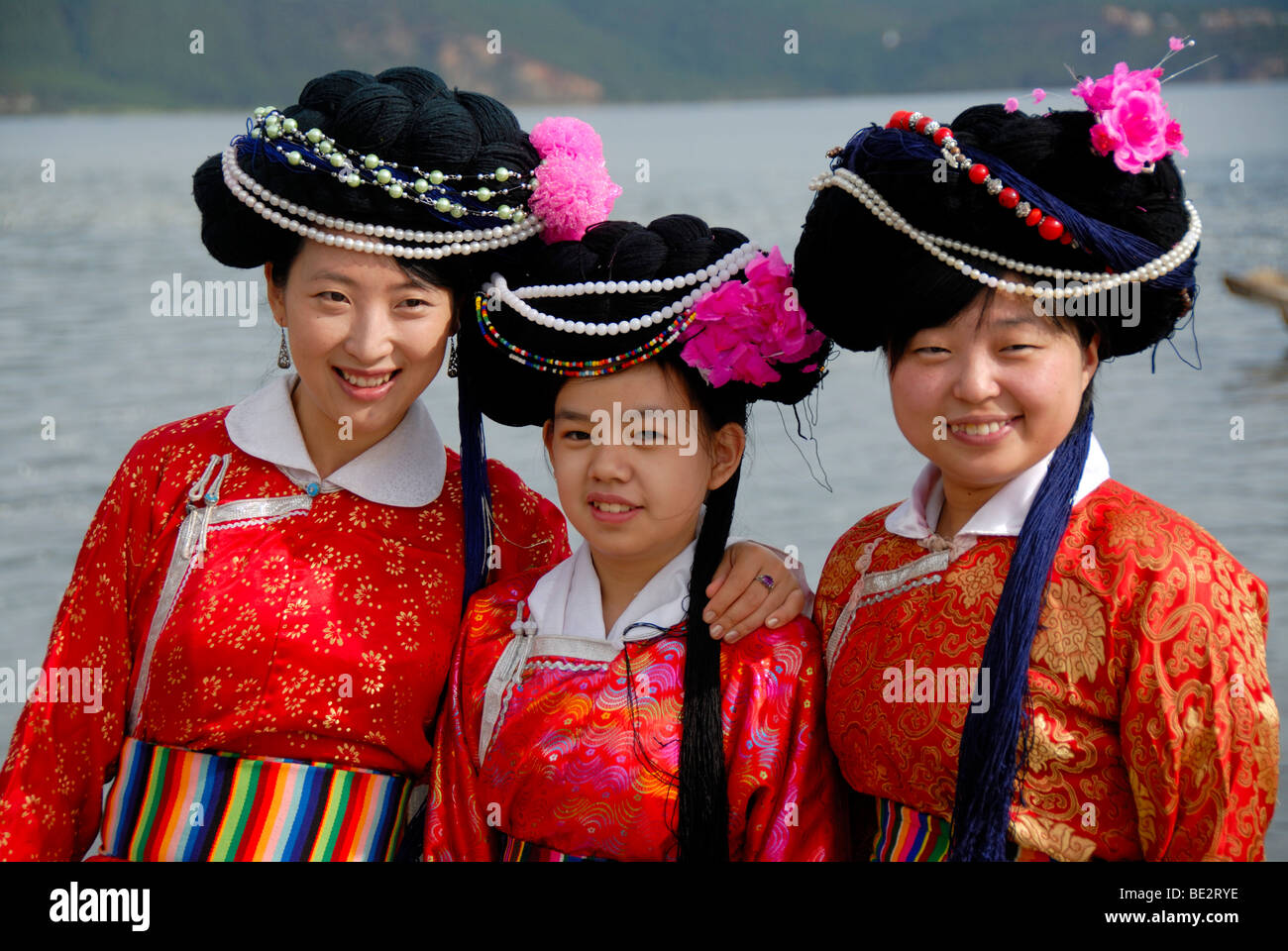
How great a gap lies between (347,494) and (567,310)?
567 millimetres

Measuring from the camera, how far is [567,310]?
248 centimetres

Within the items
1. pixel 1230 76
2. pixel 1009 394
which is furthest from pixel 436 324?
pixel 1230 76

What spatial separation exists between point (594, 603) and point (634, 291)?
54cm

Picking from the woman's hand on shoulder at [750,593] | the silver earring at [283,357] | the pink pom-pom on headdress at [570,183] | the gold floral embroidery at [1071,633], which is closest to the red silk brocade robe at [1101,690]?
the gold floral embroidery at [1071,633]

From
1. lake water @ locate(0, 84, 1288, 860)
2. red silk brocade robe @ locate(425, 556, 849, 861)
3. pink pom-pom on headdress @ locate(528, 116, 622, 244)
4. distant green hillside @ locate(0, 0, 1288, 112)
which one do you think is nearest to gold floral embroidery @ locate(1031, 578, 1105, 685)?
red silk brocade robe @ locate(425, 556, 849, 861)

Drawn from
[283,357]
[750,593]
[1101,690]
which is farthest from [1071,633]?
[283,357]

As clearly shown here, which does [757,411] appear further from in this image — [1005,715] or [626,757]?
[1005,715]

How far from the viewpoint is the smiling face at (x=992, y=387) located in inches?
85.3

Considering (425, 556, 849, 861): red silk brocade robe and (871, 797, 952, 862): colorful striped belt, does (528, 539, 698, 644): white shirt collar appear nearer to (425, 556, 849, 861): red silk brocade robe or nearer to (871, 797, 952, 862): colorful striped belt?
(425, 556, 849, 861): red silk brocade robe

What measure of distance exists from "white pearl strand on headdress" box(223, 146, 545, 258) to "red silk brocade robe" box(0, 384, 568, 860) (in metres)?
0.44

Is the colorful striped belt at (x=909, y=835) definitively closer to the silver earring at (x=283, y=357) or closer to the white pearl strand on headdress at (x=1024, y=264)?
the white pearl strand on headdress at (x=1024, y=264)

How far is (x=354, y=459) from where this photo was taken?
2723mm

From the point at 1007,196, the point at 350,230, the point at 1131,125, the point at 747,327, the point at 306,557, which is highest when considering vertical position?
the point at 1131,125

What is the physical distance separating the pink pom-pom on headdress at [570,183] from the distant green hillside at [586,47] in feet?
87.2
